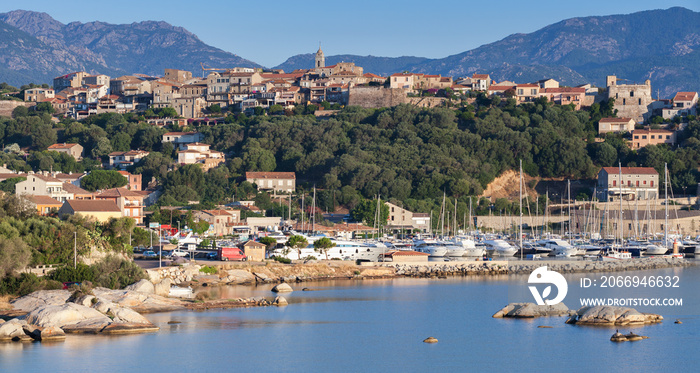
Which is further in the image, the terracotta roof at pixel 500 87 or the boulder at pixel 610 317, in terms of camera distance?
the terracotta roof at pixel 500 87

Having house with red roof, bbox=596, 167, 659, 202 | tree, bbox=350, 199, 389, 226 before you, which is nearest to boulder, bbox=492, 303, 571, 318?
tree, bbox=350, 199, 389, 226

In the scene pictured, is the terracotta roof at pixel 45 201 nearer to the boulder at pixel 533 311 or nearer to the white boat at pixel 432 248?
the white boat at pixel 432 248

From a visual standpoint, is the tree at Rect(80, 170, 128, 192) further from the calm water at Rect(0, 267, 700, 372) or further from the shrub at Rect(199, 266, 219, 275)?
the calm water at Rect(0, 267, 700, 372)

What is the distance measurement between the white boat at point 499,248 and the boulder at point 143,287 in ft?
84.1

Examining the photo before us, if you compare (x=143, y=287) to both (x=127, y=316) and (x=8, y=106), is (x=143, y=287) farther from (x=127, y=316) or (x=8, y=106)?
(x=8, y=106)

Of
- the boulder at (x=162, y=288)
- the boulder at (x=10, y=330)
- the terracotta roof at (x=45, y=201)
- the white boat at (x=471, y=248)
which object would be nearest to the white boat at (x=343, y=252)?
the white boat at (x=471, y=248)

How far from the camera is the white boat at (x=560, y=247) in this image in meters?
50.6

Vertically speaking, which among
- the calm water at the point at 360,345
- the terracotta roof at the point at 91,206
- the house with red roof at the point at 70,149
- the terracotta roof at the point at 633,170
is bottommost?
the calm water at the point at 360,345

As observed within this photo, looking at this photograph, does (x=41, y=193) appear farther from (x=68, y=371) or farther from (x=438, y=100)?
(x=438, y=100)

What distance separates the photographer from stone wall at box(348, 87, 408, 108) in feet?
288

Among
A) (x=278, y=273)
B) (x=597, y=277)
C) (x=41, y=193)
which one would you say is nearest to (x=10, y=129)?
(x=41, y=193)

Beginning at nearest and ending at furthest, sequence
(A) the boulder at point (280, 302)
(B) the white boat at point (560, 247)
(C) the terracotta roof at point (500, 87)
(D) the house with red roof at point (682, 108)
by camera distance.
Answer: (A) the boulder at point (280, 302) → (B) the white boat at point (560, 247) → (D) the house with red roof at point (682, 108) → (C) the terracotta roof at point (500, 87)

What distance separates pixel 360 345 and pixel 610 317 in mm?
6933

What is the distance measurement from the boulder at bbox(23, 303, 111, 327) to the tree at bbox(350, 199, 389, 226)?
118ft
